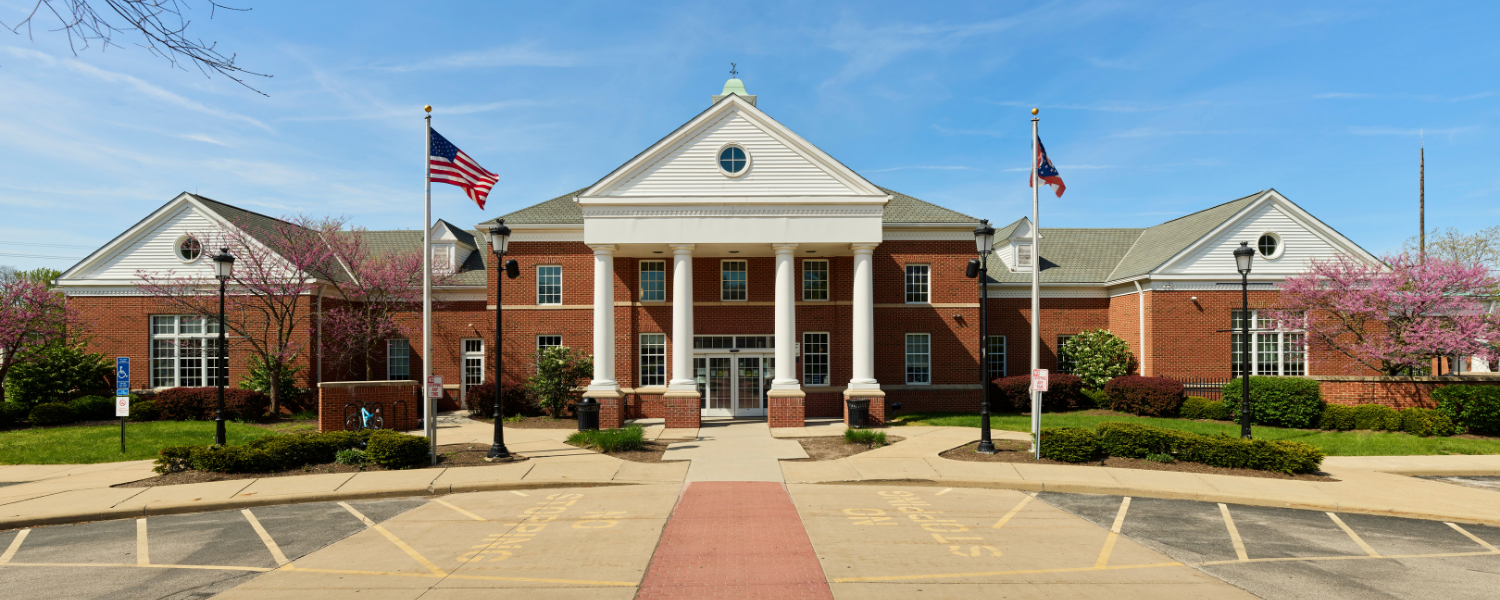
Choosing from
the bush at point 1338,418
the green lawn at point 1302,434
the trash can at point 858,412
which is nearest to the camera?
the green lawn at point 1302,434

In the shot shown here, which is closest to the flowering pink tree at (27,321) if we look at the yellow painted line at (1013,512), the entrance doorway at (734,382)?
the entrance doorway at (734,382)

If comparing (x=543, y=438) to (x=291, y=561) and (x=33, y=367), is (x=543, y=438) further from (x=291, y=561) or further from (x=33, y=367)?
(x=33, y=367)

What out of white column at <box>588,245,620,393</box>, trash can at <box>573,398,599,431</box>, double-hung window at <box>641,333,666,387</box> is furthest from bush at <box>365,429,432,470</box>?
double-hung window at <box>641,333,666,387</box>

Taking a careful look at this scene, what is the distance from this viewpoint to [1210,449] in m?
13.8

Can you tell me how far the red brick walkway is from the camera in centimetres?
678

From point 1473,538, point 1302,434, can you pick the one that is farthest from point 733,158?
point 1302,434

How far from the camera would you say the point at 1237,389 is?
862 inches

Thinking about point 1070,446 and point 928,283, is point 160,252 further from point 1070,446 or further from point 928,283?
Answer: point 1070,446

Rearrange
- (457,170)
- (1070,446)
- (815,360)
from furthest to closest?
(815,360) < (457,170) < (1070,446)

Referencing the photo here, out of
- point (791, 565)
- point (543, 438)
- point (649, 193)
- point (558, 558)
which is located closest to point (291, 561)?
point (558, 558)

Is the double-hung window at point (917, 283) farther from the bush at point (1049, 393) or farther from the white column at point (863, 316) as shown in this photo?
the white column at point (863, 316)

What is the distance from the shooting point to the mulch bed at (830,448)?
15163 millimetres

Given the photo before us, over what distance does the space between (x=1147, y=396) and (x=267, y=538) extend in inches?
963

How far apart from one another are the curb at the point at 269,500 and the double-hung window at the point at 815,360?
1226cm
